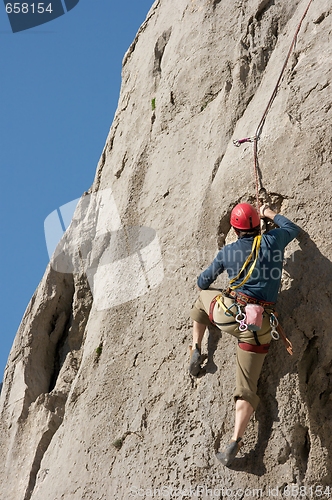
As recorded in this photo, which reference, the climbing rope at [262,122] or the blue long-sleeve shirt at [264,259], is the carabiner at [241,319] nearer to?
the blue long-sleeve shirt at [264,259]

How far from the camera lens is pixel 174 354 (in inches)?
324

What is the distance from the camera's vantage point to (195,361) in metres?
7.76

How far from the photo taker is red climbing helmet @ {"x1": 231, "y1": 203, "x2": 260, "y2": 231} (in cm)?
738

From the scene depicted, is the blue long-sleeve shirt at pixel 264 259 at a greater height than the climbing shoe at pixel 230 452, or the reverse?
the blue long-sleeve shirt at pixel 264 259

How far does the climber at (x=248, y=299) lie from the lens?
7.08 m

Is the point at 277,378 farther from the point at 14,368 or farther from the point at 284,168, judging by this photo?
the point at 14,368

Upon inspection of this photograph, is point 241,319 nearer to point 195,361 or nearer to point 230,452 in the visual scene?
point 195,361

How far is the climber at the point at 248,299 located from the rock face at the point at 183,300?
1.28 ft

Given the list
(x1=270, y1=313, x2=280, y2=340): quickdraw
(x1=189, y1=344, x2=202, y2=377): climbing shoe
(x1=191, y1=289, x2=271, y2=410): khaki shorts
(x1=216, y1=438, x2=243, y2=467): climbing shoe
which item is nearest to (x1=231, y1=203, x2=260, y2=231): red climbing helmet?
(x1=191, y1=289, x2=271, y2=410): khaki shorts

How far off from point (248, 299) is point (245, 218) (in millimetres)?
Result: 890

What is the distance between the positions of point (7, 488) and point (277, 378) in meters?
Result: 4.94

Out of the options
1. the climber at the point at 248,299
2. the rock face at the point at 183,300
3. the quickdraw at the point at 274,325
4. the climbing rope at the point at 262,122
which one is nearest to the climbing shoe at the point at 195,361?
→ the rock face at the point at 183,300

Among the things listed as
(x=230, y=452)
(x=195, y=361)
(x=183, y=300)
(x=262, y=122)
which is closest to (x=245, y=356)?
(x=195, y=361)

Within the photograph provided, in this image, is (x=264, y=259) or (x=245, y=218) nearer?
(x=264, y=259)
